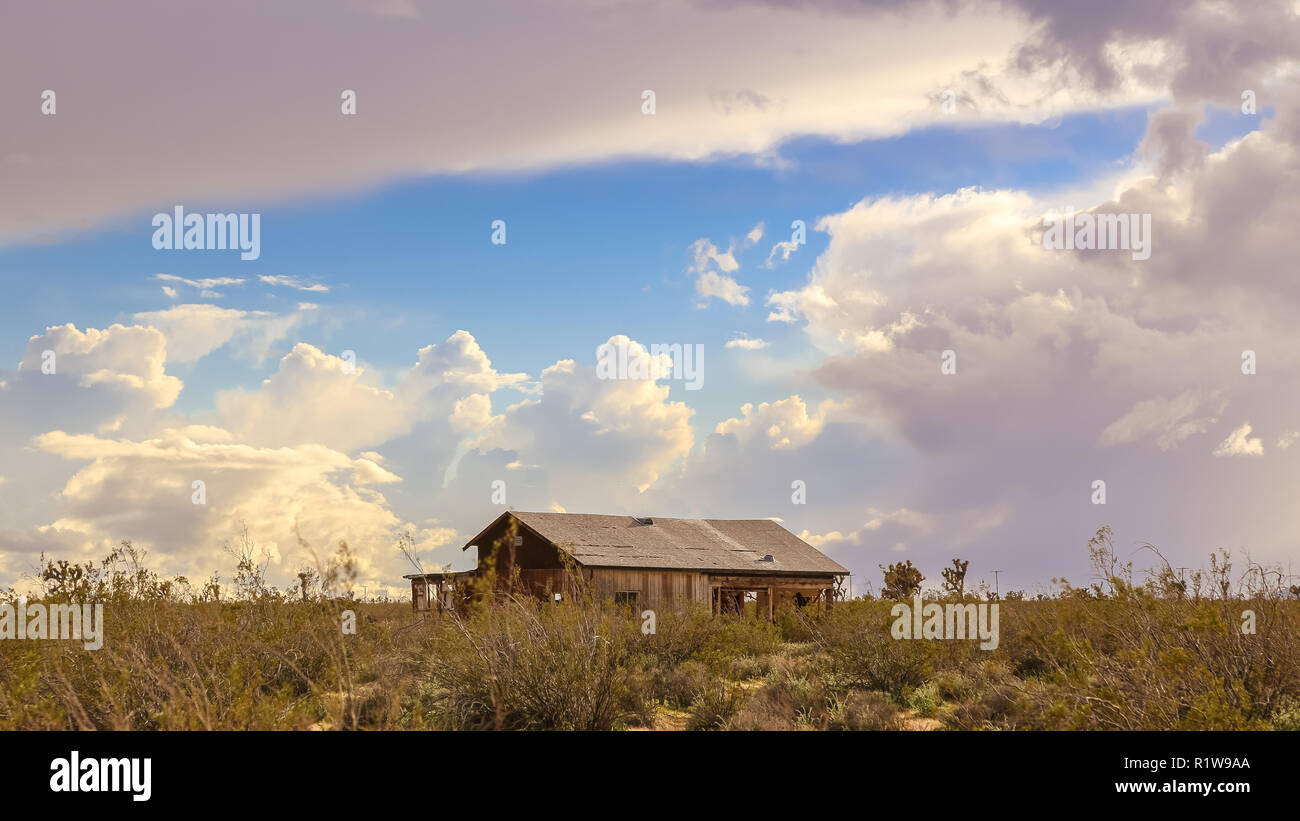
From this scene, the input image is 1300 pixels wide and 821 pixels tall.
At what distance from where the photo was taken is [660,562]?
35.1 metres

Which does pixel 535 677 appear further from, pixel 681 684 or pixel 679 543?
pixel 679 543

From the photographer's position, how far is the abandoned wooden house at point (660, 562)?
111ft

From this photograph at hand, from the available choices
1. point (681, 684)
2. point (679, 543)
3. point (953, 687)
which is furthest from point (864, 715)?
point (679, 543)

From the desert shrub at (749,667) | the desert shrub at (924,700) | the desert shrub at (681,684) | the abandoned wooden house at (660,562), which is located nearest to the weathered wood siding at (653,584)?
the abandoned wooden house at (660,562)

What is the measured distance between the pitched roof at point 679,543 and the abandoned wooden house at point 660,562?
0.05 meters

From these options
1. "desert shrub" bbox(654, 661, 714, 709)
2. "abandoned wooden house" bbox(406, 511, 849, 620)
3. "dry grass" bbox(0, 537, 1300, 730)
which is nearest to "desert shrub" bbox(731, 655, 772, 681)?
"dry grass" bbox(0, 537, 1300, 730)

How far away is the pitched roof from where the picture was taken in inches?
1380

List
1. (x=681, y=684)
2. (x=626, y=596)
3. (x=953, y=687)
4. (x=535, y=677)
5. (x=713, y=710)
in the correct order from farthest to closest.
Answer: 1. (x=626, y=596)
2. (x=953, y=687)
3. (x=681, y=684)
4. (x=713, y=710)
5. (x=535, y=677)

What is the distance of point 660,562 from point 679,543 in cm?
367
